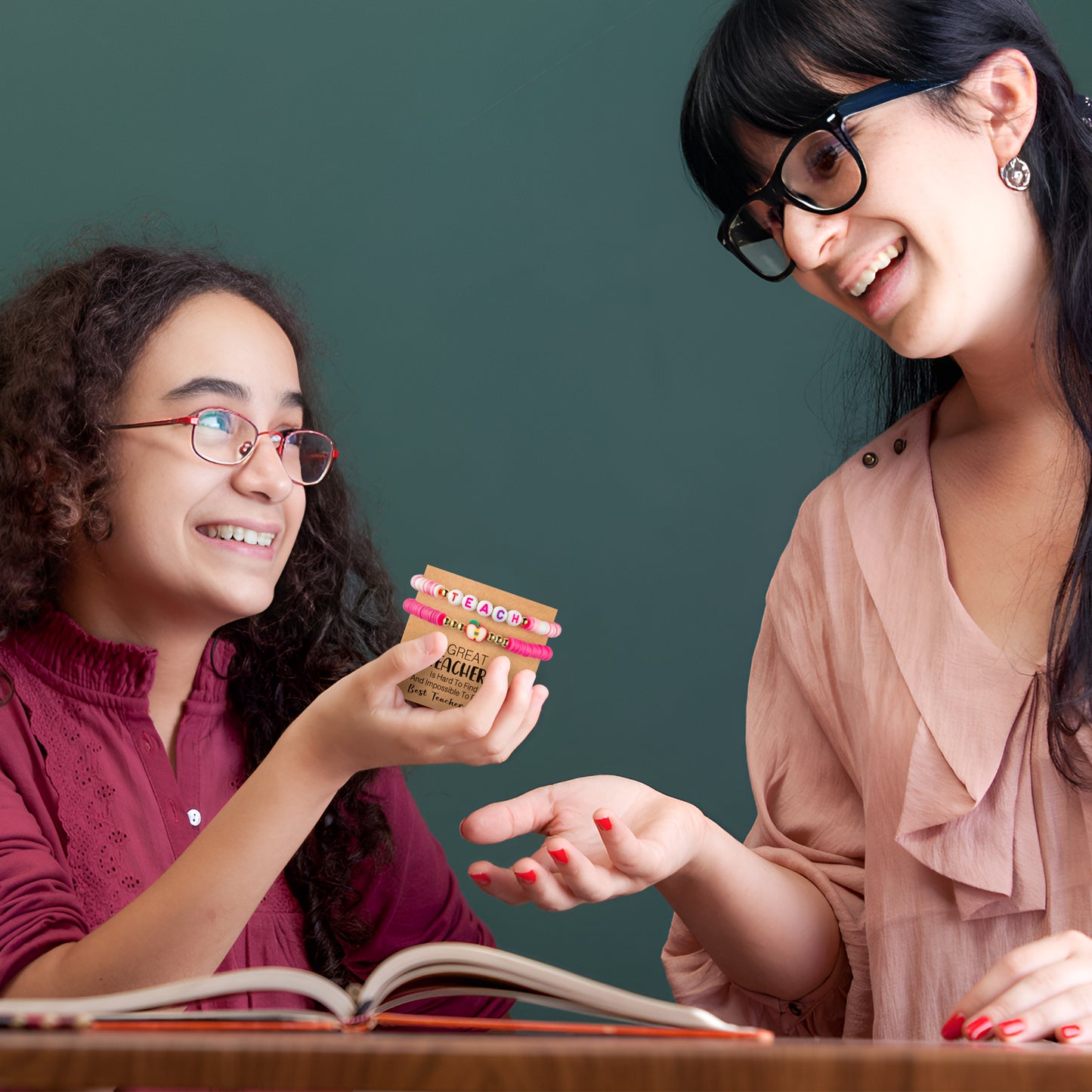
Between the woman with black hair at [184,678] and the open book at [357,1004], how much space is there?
1.03 ft

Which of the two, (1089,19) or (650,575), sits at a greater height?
(1089,19)

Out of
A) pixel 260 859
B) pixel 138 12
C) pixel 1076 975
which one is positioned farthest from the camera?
pixel 138 12

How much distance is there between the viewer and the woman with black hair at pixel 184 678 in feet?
3.33

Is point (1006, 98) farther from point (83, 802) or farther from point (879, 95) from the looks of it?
point (83, 802)

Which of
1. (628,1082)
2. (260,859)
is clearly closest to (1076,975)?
(628,1082)

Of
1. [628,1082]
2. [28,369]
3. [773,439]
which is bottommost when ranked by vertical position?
[628,1082]

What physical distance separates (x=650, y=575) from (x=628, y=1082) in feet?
6.15

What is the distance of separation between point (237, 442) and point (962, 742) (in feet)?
2.77

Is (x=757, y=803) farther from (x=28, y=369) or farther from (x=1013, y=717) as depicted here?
(x=28, y=369)

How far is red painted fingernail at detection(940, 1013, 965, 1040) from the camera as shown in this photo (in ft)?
2.79

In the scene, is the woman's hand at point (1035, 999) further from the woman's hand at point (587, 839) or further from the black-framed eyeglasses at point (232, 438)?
the black-framed eyeglasses at point (232, 438)

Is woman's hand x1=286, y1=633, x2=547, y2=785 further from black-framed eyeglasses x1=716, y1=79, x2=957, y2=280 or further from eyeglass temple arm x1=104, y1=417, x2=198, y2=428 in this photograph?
black-framed eyeglasses x1=716, y1=79, x2=957, y2=280

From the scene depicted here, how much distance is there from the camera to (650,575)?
238 cm

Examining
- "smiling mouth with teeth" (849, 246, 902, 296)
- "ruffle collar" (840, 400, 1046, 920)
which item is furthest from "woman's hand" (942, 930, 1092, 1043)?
"smiling mouth with teeth" (849, 246, 902, 296)
